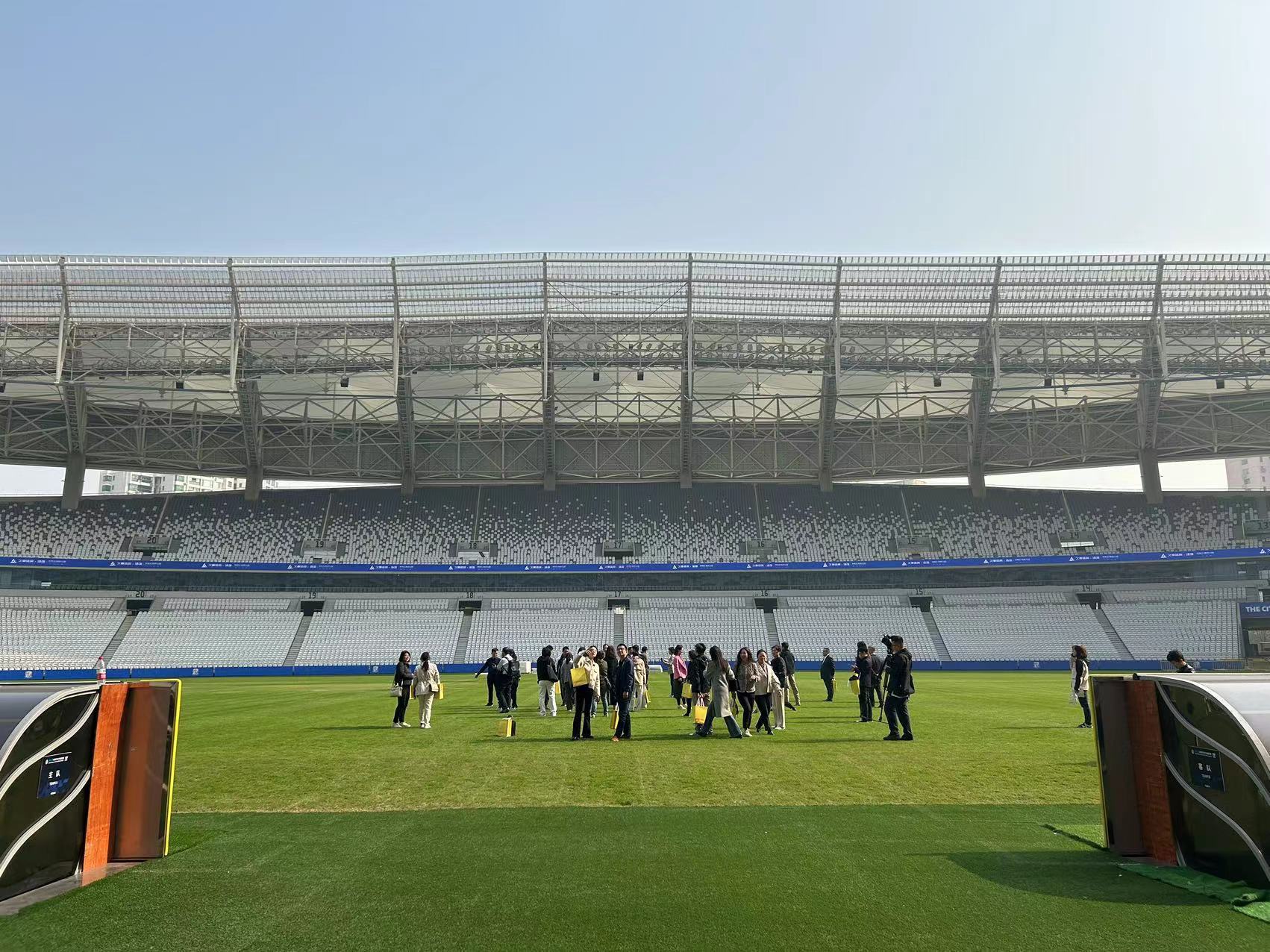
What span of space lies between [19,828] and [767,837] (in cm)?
575

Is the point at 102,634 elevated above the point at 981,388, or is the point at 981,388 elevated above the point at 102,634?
the point at 981,388

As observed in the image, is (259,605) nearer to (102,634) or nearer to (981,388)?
(102,634)

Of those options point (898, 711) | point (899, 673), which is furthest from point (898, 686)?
point (898, 711)

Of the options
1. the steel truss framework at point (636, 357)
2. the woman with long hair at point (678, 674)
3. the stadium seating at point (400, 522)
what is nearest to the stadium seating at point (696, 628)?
the steel truss framework at point (636, 357)

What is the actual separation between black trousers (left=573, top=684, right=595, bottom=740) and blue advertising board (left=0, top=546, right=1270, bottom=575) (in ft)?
118

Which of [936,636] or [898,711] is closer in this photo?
[898,711]

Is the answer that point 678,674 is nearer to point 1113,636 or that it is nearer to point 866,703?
point 866,703

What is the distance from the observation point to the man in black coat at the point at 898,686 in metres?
13.4

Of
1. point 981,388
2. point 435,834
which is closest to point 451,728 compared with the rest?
point 435,834

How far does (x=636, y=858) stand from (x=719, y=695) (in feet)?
26.9

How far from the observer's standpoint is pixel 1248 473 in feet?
481

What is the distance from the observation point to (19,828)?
584cm

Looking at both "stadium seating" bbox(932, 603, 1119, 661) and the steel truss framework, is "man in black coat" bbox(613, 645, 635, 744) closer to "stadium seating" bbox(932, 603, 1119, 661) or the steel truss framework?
the steel truss framework

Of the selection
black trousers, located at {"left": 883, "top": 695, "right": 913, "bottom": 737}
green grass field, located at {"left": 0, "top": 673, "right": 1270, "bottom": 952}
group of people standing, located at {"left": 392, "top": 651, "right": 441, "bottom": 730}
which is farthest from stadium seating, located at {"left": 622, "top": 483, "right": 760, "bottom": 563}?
green grass field, located at {"left": 0, "top": 673, "right": 1270, "bottom": 952}
